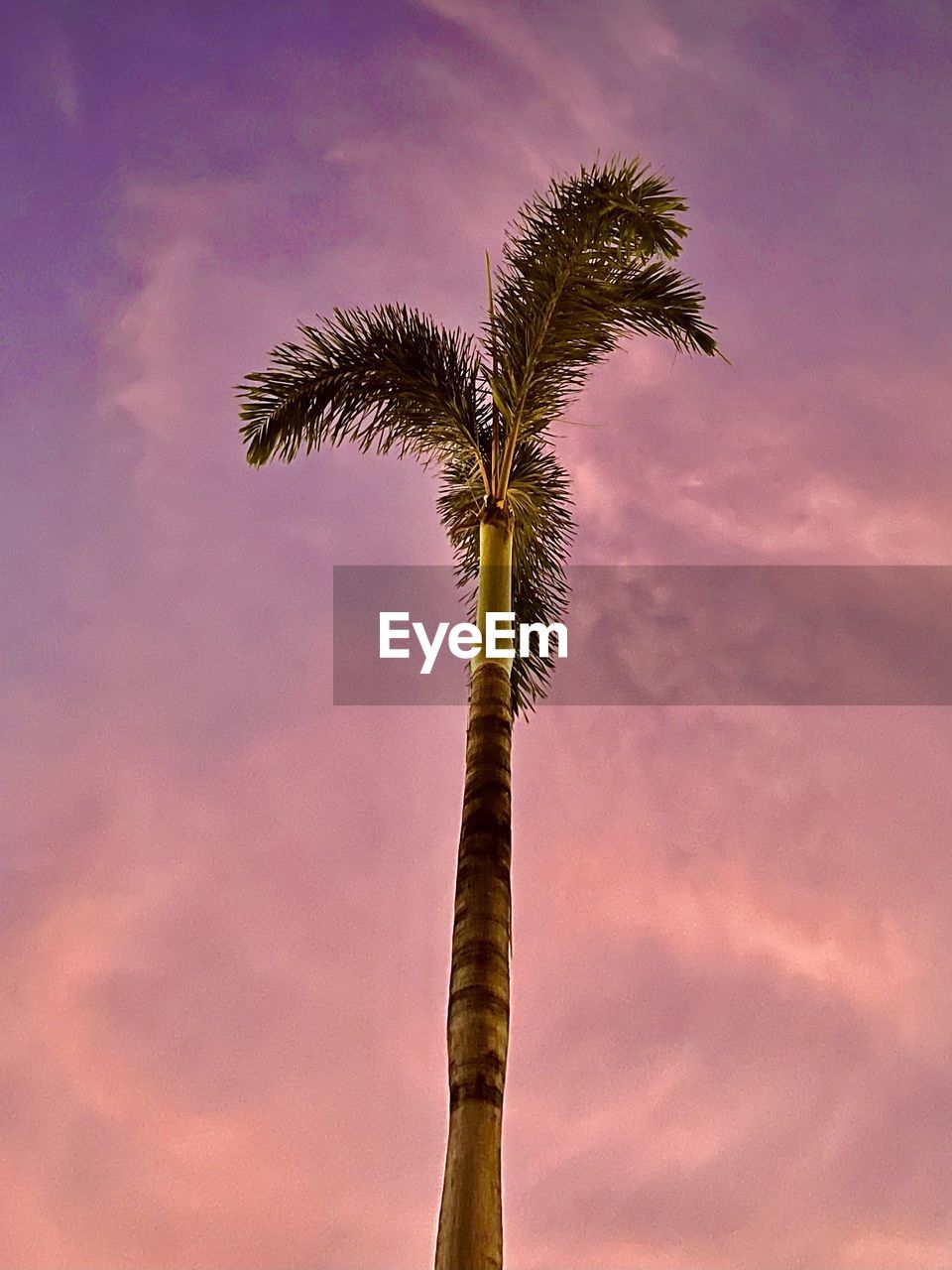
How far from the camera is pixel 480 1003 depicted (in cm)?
852

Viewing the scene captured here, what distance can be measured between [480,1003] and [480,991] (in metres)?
0.08

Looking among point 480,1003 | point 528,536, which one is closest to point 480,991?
point 480,1003

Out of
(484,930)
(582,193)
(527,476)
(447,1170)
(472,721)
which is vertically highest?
(582,193)

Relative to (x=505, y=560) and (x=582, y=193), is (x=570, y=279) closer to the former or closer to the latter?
(x=582, y=193)

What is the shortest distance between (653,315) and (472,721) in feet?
14.3

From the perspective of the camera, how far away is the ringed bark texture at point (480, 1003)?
7.72 m

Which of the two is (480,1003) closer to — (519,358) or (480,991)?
(480,991)

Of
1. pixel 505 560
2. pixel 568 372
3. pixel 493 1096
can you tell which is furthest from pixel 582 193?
pixel 493 1096

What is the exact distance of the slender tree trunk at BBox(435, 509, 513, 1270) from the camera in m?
7.73

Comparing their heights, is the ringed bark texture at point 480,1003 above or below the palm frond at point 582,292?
below

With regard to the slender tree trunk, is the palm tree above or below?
above

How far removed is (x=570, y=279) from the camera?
11469mm

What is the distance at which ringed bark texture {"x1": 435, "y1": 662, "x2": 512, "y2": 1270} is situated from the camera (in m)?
7.72

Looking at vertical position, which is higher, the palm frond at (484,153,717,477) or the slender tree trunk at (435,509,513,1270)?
the palm frond at (484,153,717,477)
